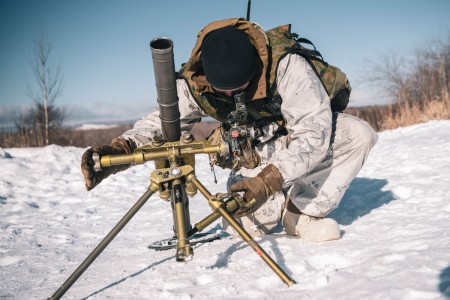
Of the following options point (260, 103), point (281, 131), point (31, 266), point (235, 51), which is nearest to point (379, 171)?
point (281, 131)

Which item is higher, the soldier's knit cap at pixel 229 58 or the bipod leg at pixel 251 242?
the soldier's knit cap at pixel 229 58

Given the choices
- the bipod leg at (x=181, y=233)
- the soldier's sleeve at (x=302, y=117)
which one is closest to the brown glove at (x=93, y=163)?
the bipod leg at (x=181, y=233)

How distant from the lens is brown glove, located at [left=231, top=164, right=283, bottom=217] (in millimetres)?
Result: 1752

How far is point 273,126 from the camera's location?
2.65 m

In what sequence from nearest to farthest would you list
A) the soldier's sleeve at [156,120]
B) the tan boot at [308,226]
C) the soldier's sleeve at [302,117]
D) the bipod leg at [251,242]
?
the bipod leg at [251,242]
the soldier's sleeve at [302,117]
the tan boot at [308,226]
the soldier's sleeve at [156,120]

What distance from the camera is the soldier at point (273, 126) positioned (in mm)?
1976

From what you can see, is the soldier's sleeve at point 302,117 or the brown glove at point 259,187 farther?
the soldier's sleeve at point 302,117

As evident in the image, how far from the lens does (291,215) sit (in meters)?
2.57

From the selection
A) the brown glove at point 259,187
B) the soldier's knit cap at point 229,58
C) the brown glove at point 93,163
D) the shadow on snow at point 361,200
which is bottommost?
the shadow on snow at point 361,200

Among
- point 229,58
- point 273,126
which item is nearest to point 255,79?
point 229,58

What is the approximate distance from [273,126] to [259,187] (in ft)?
3.14

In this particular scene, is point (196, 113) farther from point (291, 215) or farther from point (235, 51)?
point (291, 215)

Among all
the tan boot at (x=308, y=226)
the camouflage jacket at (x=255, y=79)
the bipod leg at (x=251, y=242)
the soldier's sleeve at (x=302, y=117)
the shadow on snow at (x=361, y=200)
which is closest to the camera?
the bipod leg at (x=251, y=242)

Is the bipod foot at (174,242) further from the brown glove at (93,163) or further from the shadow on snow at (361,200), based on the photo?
the shadow on snow at (361,200)
